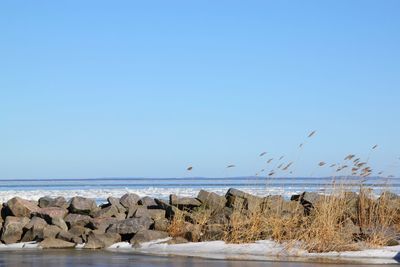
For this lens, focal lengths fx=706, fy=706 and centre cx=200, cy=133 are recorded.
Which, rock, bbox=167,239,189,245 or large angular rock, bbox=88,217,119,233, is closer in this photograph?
rock, bbox=167,239,189,245

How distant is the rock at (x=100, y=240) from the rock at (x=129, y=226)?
0.52ft

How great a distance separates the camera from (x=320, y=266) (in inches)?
370

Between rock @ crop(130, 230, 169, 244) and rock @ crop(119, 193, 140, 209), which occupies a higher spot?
rock @ crop(119, 193, 140, 209)

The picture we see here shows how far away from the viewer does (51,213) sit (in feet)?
43.7

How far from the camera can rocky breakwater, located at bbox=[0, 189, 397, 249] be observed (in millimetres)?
12078

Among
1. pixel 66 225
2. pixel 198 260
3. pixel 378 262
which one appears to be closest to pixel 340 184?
pixel 378 262

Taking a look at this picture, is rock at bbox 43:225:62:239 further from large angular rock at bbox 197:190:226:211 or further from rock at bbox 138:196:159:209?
large angular rock at bbox 197:190:226:211

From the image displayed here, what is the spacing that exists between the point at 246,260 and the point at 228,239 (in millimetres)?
1523

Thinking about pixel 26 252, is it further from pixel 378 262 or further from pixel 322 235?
pixel 378 262

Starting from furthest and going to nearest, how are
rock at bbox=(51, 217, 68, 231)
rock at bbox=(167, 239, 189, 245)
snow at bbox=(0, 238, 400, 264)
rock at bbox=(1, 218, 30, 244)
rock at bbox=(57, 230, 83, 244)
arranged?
rock at bbox=(51, 217, 68, 231)
rock at bbox=(1, 218, 30, 244)
rock at bbox=(57, 230, 83, 244)
rock at bbox=(167, 239, 189, 245)
snow at bbox=(0, 238, 400, 264)

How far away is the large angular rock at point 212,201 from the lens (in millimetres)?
13281

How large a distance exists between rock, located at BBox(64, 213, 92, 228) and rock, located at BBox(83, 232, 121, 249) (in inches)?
31.7

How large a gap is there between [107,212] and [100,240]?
1511 millimetres

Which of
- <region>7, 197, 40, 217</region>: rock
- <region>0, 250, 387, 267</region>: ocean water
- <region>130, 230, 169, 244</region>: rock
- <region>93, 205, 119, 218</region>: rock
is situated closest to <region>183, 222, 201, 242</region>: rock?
<region>130, 230, 169, 244</region>: rock
